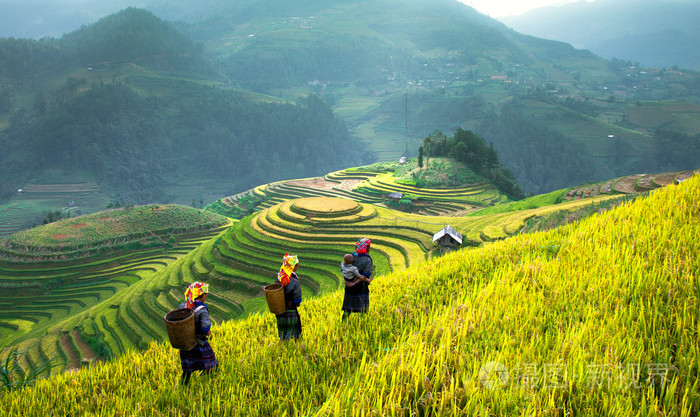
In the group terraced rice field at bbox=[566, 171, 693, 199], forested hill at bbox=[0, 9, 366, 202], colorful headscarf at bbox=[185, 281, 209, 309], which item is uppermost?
forested hill at bbox=[0, 9, 366, 202]

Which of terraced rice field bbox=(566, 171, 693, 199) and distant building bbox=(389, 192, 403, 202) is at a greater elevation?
terraced rice field bbox=(566, 171, 693, 199)

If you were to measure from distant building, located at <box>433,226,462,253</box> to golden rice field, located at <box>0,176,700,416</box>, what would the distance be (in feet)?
56.1

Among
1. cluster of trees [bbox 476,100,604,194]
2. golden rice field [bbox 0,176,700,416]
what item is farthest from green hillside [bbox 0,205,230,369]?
cluster of trees [bbox 476,100,604,194]

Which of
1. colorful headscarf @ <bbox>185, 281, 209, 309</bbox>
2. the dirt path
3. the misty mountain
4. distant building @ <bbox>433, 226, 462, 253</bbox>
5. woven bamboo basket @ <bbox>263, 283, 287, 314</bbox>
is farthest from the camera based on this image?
the misty mountain

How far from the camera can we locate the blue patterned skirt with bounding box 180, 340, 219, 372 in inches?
170

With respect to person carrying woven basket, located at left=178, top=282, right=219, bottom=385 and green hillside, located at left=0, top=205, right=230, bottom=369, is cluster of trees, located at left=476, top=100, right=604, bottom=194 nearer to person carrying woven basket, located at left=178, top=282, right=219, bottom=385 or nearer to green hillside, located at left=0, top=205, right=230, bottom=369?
green hillside, located at left=0, top=205, right=230, bottom=369

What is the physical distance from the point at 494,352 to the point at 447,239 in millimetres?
21263

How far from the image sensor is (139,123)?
11644cm

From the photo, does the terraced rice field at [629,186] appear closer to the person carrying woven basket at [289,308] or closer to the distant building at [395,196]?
the distant building at [395,196]

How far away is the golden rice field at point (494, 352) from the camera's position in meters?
2.31

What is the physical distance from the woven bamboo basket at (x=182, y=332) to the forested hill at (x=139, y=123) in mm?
107082

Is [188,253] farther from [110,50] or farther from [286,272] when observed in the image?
[110,50]

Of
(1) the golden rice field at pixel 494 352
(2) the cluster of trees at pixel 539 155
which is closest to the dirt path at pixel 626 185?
(1) the golden rice field at pixel 494 352

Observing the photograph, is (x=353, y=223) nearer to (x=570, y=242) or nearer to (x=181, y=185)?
(x=570, y=242)
